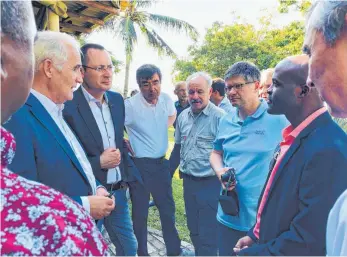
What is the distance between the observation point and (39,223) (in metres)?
0.66

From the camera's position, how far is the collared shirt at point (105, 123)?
307 cm

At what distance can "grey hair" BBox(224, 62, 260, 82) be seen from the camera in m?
3.04

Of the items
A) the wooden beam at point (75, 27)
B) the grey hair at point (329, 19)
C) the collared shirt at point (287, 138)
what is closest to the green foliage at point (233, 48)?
the wooden beam at point (75, 27)

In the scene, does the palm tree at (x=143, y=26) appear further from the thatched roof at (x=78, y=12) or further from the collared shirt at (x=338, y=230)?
the collared shirt at (x=338, y=230)

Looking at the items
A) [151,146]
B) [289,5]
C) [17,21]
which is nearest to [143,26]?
[289,5]

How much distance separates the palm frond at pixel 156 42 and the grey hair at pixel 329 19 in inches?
928

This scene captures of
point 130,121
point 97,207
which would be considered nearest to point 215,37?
point 130,121

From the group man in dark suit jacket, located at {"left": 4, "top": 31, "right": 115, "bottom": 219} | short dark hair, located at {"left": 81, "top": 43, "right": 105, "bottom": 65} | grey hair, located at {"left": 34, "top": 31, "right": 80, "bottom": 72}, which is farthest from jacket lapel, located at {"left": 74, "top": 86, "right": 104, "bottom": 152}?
grey hair, located at {"left": 34, "top": 31, "right": 80, "bottom": 72}

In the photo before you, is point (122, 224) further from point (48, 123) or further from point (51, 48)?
point (51, 48)

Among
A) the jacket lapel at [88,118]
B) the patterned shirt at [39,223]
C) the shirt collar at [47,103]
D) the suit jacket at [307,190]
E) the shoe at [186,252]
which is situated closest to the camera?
the patterned shirt at [39,223]

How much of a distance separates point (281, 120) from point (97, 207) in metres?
1.64

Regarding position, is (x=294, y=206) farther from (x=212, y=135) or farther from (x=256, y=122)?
(x=212, y=135)

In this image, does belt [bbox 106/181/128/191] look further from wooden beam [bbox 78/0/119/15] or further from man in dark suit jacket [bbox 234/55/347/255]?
wooden beam [bbox 78/0/119/15]

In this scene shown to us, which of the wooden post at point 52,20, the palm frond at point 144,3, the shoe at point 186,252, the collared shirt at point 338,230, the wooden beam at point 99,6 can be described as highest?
the palm frond at point 144,3
